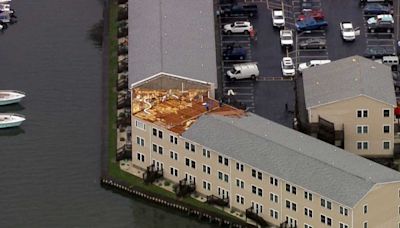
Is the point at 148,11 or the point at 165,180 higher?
the point at 148,11

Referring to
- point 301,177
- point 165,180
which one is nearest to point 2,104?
point 165,180

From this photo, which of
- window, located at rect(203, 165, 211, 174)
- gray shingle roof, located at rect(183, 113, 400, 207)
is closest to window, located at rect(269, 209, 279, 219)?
gray shingle roof, located at rect(183, 113, 400, 207)

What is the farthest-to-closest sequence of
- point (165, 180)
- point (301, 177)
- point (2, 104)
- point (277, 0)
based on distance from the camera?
point (277, 0)
point (2, 104)
point (165, 180)
point (301, 177)

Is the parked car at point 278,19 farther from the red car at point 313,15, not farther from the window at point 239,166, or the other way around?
the window at point 239,166

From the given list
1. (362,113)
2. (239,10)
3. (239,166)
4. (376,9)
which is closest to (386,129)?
(362,113)

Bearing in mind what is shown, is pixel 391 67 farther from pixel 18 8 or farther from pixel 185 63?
pixel 18 8

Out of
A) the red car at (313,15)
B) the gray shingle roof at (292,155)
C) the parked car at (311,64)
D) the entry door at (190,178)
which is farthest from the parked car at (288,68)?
the entry door at (190,178)

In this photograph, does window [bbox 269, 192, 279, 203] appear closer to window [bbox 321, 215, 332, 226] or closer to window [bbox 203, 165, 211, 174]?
window [bbox 321, 215, 332, 226]
